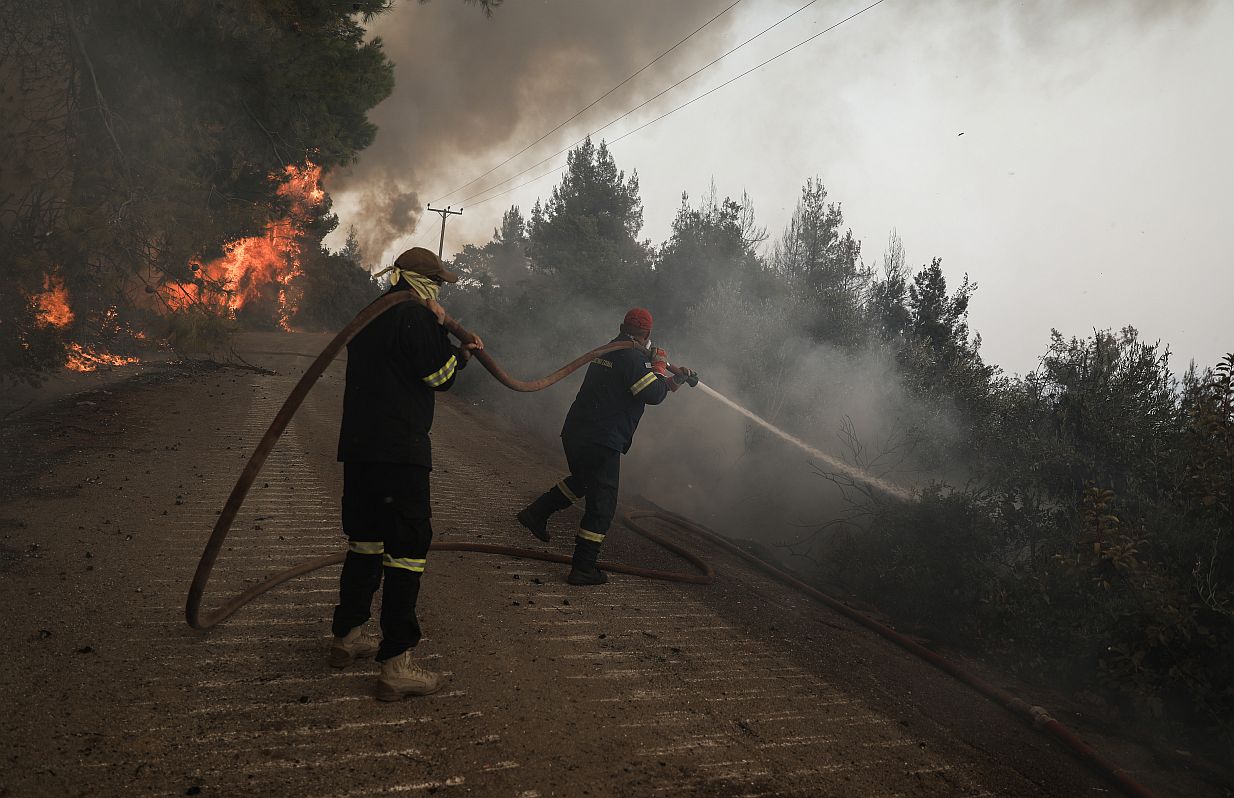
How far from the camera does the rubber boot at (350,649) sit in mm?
3449

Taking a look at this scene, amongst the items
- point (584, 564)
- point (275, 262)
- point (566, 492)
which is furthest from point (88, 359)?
point (275, 262)

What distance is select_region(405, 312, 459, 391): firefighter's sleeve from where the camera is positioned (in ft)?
11.1

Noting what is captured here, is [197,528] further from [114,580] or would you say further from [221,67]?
[221,67]

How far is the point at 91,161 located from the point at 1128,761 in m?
13.0

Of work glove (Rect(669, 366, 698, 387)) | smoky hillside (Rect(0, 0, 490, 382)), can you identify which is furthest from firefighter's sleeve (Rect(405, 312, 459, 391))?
smoky hillside (Rect(0, 0, 490, 382))

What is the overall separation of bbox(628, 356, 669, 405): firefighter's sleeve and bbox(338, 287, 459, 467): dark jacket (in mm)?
2233

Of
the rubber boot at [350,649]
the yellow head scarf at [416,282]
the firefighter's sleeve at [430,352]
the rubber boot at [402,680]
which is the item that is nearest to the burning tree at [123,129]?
the yellow head scarf at [416,282]

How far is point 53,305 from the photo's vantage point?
10.2 metres

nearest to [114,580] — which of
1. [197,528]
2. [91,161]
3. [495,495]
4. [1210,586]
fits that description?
[197,528]

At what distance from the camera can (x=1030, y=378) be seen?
9.48 m

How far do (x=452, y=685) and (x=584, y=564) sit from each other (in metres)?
1.99

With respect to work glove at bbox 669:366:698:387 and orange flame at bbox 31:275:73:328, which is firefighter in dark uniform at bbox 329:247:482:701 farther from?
orange flame at bbox 31:275:73:328

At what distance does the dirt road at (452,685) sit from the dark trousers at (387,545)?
0.29 meters

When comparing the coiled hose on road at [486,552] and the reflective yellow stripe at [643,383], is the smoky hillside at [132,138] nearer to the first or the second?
the coiled hose on road at [486,552]
